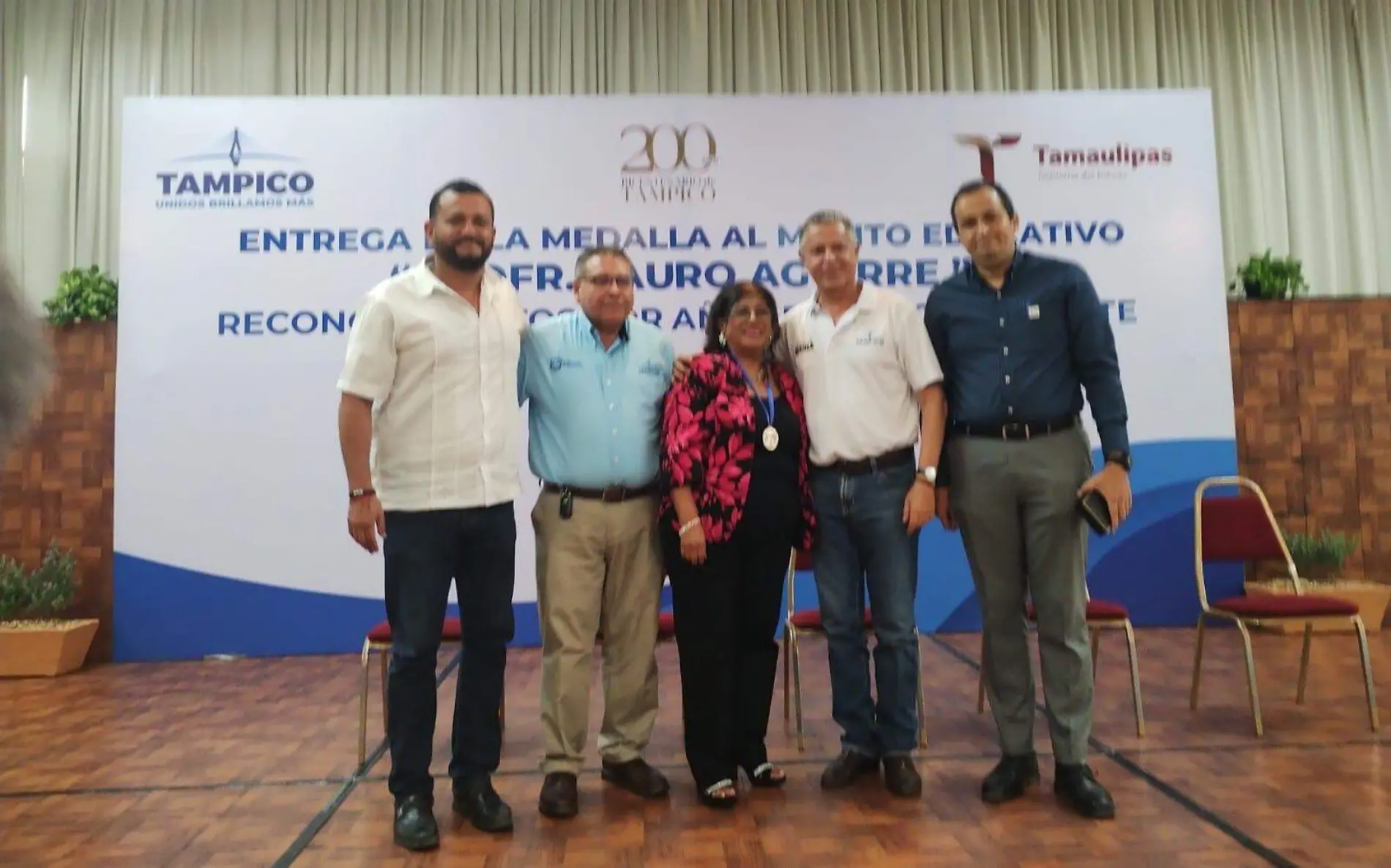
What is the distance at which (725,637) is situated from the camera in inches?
89.5

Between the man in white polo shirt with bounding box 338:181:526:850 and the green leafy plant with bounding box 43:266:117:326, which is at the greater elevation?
the green leafy plant with bounding box 43:266:117:326

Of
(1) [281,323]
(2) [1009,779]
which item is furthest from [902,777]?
(1) [281,323]

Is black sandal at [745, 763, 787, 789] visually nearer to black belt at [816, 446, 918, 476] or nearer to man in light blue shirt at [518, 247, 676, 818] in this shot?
man in light blue shirt at [518, 247, 676, 818]

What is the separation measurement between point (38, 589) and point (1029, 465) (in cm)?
446

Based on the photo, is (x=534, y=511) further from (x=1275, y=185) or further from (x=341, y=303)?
(x=1275, y=185)

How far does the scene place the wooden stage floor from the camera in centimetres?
201

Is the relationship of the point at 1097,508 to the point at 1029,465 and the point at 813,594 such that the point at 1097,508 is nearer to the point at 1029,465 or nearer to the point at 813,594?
the point at 1029,465

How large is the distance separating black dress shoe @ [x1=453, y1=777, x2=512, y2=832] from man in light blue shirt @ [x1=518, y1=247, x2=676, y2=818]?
0.40 ft

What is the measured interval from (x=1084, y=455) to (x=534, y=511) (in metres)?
1.39

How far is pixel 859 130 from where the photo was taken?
470 cm

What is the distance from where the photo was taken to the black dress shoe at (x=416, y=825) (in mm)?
2051

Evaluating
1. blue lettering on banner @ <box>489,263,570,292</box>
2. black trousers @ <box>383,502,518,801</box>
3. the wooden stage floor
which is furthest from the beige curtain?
black trousers @ <box>383,502,518,801</box>

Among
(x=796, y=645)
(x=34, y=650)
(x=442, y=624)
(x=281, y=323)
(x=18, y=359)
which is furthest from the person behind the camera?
(x=281, y=323)

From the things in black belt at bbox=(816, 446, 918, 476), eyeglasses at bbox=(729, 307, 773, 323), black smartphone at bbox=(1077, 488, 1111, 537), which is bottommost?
black smartphone at bbox=(1077, 488, 1111, 537)
